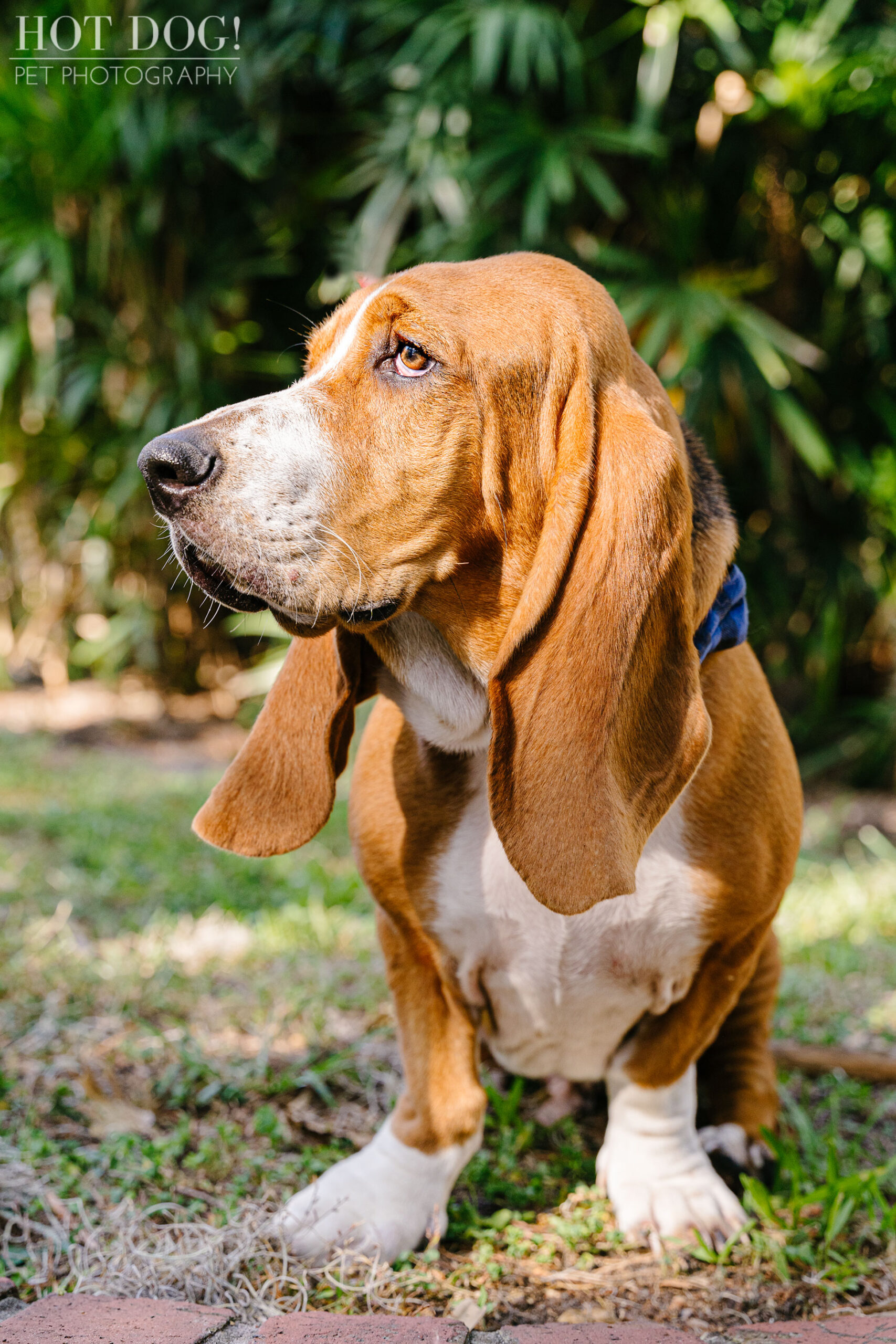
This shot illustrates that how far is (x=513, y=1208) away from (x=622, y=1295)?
298 millimetres

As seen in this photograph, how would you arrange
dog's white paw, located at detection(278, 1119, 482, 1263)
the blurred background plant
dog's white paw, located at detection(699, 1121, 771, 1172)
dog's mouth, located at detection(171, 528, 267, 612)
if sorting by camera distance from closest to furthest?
dog's mouth, located at detection(171, 528, 267, 612) → dog's white paw, located at detection(278, 1119, 482, 1263) → dog's white paw, located at detection(699, 1121, 771, 1172) → the blurred background plant

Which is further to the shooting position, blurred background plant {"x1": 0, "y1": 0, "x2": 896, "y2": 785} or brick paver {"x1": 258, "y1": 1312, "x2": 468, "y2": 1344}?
blurred background plant {"x1": 0, "y1": 0, "x2": 896, "y2": 785}

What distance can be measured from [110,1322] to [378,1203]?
52 centimetres

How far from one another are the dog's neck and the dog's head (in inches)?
2.8

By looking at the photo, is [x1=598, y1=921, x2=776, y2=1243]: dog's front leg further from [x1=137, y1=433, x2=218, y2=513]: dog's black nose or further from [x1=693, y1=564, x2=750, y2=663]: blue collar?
[x1=137, y1=433, x2=218, y2=513]: dog's black nose

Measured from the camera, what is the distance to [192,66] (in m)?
6.64

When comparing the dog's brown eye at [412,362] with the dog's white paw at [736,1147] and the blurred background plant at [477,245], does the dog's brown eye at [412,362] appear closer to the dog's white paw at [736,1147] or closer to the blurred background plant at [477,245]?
the dog's white paw at [736,1147]

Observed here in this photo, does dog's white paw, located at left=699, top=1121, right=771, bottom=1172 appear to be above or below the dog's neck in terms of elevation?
below

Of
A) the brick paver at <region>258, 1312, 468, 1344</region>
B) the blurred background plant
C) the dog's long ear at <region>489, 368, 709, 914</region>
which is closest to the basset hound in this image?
the dog's long ear at <region>489, 368, 709, 914</region>

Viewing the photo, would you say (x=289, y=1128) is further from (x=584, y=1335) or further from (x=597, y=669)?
(x=597, y=669)

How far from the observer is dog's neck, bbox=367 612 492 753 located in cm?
178

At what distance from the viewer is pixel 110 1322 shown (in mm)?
1534

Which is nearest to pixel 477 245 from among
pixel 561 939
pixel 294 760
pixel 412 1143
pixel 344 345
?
pixel 344 345

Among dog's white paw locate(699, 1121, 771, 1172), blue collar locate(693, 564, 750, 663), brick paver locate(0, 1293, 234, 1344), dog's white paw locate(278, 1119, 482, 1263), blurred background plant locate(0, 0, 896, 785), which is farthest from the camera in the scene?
blurred background plant locate(0, 0, 896, 785)
